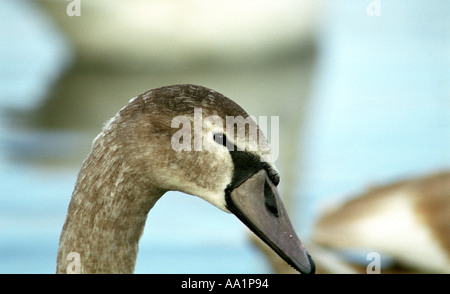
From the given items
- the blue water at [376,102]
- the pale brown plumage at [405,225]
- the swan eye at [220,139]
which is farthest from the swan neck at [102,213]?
the blue water at [376,102]

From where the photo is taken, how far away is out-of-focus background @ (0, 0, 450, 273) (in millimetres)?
4605

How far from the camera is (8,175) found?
453 cm

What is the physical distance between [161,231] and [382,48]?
7.52 ft

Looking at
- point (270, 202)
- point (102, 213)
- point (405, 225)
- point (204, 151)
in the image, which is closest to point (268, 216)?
point (270, 202)

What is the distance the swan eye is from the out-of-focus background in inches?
98.7

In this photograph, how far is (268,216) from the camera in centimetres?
182

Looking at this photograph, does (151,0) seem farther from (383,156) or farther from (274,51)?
(383,156)

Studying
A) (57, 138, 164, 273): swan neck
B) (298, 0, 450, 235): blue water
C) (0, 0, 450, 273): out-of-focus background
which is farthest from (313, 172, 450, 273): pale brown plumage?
(0, 0, 450, 273): out-of-focus background

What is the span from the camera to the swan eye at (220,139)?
1.76 meters

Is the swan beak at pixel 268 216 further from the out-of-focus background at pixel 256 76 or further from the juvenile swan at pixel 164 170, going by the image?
the out-of-focus background at pixel 256 76

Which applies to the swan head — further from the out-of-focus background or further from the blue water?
the out-of-focus background

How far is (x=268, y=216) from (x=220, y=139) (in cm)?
19
